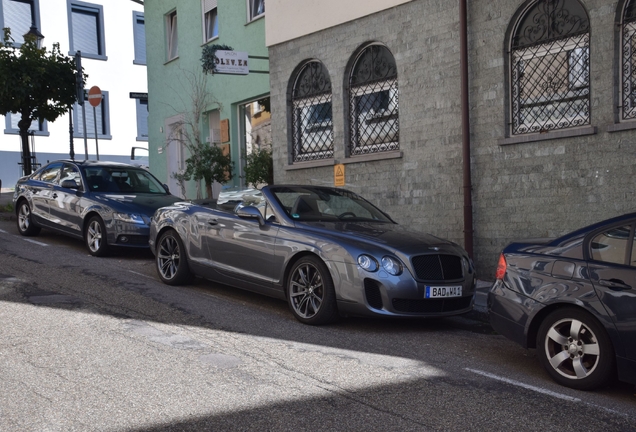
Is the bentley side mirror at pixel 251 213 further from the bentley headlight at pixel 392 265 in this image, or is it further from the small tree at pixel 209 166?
the small tree at pixel 209 166

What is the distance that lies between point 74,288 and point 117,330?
7.51 feet

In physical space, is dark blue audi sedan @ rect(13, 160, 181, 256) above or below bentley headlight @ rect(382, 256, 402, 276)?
above

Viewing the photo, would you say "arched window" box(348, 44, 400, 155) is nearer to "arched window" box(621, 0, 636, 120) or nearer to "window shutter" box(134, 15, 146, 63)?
"arched window" box(621, 0, 636, 120)

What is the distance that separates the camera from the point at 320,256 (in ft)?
24.2

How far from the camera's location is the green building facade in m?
17.5

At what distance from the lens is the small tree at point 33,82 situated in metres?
17.0

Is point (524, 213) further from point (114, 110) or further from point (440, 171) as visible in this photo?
point (114, 110)

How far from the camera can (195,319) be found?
7.42 meters

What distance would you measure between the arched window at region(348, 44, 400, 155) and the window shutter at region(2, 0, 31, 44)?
21.7m

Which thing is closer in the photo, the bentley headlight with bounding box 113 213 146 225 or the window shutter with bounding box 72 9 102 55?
the bentley headlight with bounding box 113 213 146 225

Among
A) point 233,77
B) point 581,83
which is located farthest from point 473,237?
point 233,77

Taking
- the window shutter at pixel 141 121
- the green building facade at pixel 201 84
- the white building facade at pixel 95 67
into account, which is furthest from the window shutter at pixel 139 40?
the green building facade at pixel 201 84

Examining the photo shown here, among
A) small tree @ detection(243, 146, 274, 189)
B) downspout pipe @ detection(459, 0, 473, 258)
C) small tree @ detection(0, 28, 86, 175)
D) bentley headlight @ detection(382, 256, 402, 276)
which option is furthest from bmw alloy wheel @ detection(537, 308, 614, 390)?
small tree @ detection(0, 28, 86, 175)

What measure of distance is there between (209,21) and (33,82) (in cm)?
476
